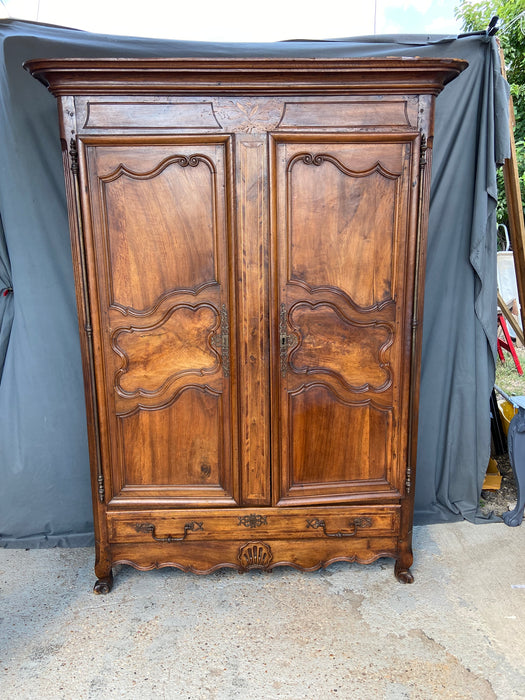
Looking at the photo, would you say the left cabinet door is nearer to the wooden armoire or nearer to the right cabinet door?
the wooden armoire

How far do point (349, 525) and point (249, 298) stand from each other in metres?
1.00

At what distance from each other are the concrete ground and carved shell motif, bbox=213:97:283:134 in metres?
1.80

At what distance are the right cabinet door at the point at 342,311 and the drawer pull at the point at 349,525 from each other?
0.09 meters

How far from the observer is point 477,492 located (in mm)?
2766

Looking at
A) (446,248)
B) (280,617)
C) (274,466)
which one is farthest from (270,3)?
(280,617)

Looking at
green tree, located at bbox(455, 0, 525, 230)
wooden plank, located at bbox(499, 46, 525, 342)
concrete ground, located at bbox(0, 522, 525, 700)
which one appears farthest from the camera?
green tree, located at bbox(455, 0, 525, 230)

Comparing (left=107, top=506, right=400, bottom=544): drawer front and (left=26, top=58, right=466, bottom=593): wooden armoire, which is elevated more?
(left=26, top=58, right=466, bottom=593): wooden armoire

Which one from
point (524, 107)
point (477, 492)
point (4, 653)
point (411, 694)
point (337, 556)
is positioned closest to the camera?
point (411, 694)

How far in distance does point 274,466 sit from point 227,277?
2.49 ft

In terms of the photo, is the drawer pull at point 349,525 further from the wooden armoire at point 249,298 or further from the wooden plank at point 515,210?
the wooden plank at point 515,210

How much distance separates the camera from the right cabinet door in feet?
6.32

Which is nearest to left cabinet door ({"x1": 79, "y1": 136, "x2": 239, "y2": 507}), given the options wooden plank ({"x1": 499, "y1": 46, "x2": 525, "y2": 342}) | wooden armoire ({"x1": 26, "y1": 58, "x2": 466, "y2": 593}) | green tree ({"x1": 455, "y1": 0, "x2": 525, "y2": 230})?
wooden armoire ({"x1": 26, "y1": 58, "x2": 466, "y2": 593})

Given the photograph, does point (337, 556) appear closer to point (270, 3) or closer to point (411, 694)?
point (411, 694)


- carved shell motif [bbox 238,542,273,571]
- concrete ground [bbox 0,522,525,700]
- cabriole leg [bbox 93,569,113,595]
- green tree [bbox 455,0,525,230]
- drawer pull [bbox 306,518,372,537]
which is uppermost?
green tree [bbox 455,0,525,230]
